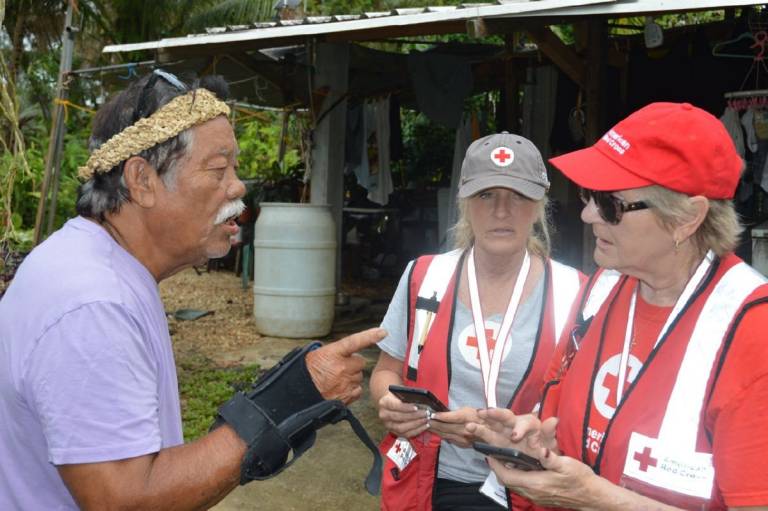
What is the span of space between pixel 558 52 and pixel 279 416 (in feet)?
19.4

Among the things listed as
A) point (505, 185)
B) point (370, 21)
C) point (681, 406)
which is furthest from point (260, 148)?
point (681, 406)

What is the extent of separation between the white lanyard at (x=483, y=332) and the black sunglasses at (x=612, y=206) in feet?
1.96

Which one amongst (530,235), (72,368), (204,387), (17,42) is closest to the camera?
(72,368)

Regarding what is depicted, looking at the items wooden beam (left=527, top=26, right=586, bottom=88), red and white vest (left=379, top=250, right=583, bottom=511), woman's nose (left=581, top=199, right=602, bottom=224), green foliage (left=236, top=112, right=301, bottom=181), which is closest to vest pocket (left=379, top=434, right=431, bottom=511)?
red and white vest (left=379, top=250, right=583, bottom=511)

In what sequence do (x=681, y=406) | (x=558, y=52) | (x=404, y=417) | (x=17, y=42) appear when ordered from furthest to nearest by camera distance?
(x=17, y=42), (x=558, y=52), (x=404, y=417), (x=681, y=406)

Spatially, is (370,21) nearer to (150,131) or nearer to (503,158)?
(503,158)

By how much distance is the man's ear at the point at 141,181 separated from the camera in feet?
5.34

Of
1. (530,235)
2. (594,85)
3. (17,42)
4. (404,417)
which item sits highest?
(17,42)

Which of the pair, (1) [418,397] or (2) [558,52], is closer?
(1) [418,397]

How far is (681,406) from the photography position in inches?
62.0

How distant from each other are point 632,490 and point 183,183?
1.25 metres

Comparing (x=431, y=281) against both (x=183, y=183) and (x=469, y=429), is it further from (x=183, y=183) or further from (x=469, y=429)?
(x=183, y=183)

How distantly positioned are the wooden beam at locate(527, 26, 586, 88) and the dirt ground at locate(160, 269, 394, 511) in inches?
133

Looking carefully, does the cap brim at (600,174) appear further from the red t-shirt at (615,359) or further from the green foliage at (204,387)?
the green foliage at (204,387)
